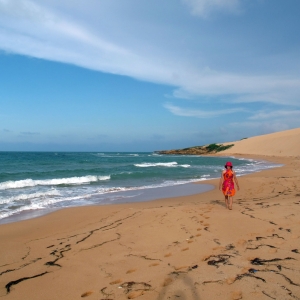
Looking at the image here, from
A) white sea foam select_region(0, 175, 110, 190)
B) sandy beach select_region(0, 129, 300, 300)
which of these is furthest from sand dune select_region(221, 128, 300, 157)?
sandy beach select_region(0, 129, 300, 300)

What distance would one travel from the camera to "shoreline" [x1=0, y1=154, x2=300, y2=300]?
371 cm

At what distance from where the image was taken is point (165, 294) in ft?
11.7

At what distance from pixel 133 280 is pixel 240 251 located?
6.50 feet

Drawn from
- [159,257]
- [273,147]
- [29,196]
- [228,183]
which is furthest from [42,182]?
[273,147]

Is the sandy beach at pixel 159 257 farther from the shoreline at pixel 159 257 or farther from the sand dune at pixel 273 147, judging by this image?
the sand dune at pixel 273 147

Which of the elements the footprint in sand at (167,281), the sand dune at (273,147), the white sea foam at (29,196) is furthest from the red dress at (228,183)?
the sand dune at (273,147)

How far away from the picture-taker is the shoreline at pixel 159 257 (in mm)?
3709

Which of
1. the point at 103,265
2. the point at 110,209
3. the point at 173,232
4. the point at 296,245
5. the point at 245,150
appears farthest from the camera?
the point at 245,150

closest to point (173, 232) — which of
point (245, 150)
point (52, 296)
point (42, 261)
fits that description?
point (42, 261)

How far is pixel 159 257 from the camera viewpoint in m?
4.82

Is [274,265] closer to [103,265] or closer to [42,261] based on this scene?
[103,265]

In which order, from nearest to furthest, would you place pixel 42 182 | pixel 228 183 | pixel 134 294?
pixel 134 294, pixel 228 183, pixel 42 182

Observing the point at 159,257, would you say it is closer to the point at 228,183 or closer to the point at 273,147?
the point at 228,183

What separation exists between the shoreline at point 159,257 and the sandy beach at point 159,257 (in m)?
0.01
